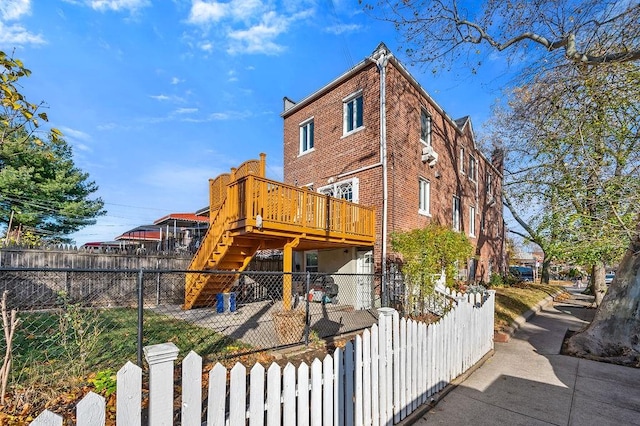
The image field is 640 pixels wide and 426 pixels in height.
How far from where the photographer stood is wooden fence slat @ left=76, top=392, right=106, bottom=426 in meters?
1.39

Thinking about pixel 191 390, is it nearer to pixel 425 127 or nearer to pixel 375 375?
pixel 375 375

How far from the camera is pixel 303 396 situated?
2451 mm

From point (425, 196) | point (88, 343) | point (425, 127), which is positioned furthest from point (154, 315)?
point (425, 127)

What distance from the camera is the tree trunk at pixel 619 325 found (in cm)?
586

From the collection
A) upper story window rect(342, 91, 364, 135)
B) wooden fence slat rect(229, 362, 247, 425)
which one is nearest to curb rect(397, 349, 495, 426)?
wooden fence slat rect(229, 362, 247, 425)

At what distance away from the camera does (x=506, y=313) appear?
948 cm

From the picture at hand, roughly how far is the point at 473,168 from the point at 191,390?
20243mm

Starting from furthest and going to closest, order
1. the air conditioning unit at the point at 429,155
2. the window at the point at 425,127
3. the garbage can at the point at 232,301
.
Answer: the window at the point at 425,127
the air conditioning unit at the point at 429,155
the garbage can at the point at 232,301

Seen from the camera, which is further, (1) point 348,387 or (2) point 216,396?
(1) point 348,387

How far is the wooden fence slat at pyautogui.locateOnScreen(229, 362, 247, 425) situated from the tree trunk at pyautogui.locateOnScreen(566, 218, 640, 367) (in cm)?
689

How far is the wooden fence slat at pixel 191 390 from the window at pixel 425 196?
12171 millimetres

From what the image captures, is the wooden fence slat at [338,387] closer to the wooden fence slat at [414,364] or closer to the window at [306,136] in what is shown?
the wooden fence slat at [414,364]

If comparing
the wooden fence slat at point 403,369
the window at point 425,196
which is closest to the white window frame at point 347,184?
the window at point 425,196

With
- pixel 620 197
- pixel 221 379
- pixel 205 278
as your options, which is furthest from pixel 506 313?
pixel 221 379
